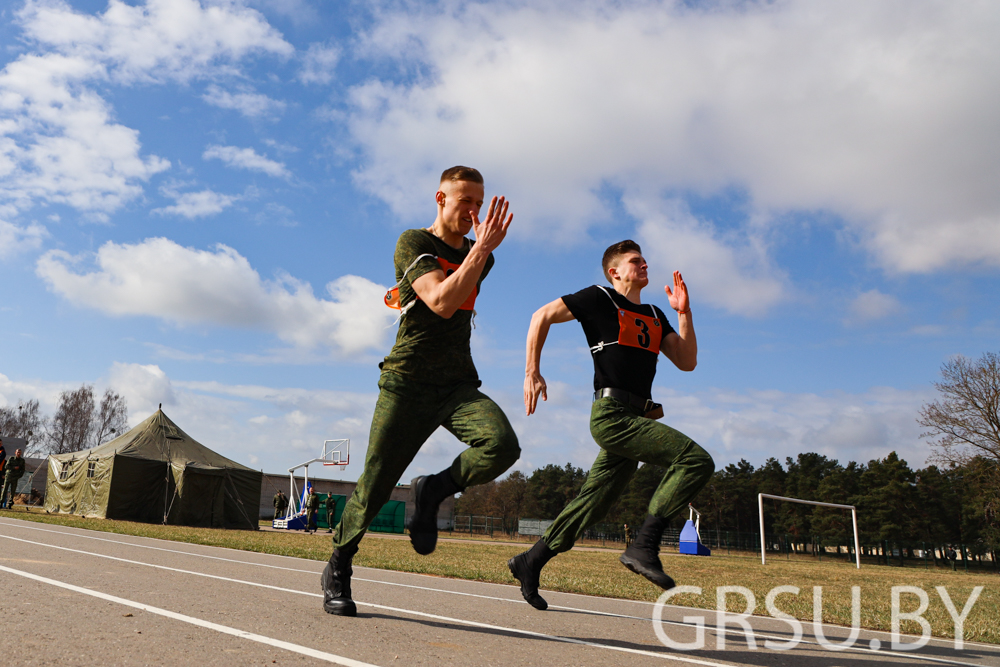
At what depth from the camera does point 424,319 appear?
152 inches

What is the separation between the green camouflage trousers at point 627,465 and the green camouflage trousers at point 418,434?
82 centimetres

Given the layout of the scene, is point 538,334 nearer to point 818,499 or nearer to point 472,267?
point 472,267

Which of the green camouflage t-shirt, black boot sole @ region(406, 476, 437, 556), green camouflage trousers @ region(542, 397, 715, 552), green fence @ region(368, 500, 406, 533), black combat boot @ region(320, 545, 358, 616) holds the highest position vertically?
the green camouflage t-shirt

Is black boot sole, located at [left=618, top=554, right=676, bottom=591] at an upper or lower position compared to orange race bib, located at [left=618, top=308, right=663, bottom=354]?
lower

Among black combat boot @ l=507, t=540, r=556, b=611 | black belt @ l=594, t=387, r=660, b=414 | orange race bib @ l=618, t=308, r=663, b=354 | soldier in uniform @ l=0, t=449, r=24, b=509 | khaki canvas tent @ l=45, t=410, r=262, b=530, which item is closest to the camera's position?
black belt @ l=594, t=387, r=660, b=414

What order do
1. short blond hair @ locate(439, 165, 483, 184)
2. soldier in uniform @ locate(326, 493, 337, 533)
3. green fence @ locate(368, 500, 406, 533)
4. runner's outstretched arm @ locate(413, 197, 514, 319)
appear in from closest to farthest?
runner's outstretched arm @ locate(413, 197, 514, 319)
short blond hair @ locate(439, 165, 483, 184)
soldier in uniform @ locate(326, 493, 337, 533)
green fence @ locate(368, 500, 406, 533)

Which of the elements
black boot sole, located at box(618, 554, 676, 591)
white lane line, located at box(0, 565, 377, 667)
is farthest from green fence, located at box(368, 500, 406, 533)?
black boot sole, located at box(618, 554, 676, 591)

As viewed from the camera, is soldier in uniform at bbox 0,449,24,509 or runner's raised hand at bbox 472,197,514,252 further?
soldier in uniform at bbox 0,449,24,509

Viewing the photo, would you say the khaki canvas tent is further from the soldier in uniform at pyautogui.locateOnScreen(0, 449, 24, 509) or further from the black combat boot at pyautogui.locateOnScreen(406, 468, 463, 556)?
the black combat boot at pyautogui.locateOnScreen(406, 468, 463, 556)

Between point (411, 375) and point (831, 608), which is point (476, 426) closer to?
point (411, 375)

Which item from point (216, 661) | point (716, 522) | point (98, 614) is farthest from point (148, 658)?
point (716, 522)

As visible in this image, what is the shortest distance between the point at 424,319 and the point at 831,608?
5.04m

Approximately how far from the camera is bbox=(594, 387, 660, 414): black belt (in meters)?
4.34

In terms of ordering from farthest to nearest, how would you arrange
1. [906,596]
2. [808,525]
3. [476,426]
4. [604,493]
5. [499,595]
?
[808,525] < [906,596] < [499,595] < [604,493] < [476,426]
